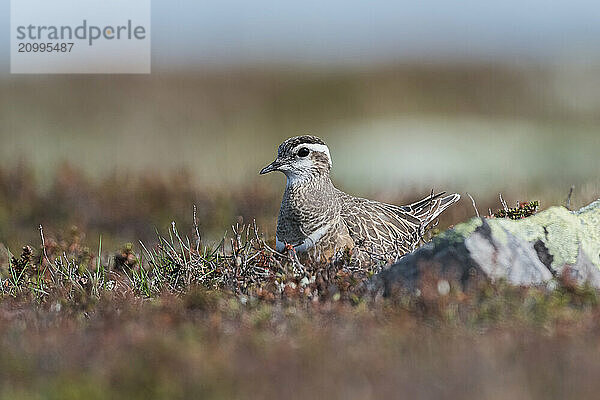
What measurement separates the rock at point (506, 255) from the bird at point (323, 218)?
1.14 metres

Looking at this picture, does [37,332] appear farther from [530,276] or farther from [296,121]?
[296,121]

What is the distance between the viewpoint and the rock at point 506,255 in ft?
18.1

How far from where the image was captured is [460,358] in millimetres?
4035

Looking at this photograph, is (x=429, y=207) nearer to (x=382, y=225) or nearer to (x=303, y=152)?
(x=382, y=225)

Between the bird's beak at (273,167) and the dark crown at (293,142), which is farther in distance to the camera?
the dark crown at (293,142)

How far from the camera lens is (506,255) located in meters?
5.61

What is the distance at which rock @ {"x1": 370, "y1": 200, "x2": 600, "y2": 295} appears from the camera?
18.1ft

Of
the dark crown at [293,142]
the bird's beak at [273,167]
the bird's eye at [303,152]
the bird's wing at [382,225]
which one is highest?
Answer: the dark crown at [293,142]

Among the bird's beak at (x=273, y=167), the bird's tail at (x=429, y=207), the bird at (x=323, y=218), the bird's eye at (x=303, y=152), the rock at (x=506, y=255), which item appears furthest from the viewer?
the bird's tail at (x=429, y=207)

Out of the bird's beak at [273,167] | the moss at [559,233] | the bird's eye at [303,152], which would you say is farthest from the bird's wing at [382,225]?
the moss at [559,233]

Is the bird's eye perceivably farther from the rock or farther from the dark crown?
the rock

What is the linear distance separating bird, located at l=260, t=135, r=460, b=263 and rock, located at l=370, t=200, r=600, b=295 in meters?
1.14

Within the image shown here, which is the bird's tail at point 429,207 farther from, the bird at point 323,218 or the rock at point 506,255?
the rock at point 506,255

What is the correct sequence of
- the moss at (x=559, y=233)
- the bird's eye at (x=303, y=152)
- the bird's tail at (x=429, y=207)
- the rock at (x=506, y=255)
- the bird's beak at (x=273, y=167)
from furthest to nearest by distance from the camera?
1. the bird's tail at (x=429, y=207)
2. the bird's eye at (x=303, y=152)
3. the bird's beak at (x=273, y=167)
4. the moss at (x=559, y=233)
5. the rock at (x=506, y=255)
